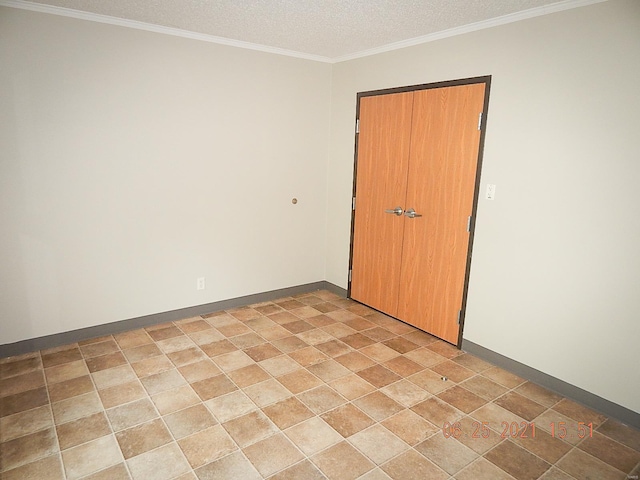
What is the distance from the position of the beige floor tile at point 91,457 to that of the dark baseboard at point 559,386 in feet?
8.55

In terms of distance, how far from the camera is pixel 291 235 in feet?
14.4

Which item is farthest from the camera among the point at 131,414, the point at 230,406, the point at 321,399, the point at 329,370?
the point at 329,370

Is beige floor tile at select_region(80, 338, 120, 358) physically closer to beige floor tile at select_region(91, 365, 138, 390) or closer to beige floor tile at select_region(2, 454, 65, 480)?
beige floor tile at select_region(91, 365, 138, 390)

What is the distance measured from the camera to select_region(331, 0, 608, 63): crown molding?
8.12 feet

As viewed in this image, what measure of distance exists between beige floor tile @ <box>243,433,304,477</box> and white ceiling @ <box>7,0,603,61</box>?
106 inches

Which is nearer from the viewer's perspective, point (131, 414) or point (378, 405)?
point (131, 414)

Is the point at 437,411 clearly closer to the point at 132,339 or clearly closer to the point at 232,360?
the point at 232,360

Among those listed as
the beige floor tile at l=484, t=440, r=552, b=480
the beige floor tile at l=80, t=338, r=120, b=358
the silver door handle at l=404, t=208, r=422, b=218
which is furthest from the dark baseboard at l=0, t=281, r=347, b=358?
the beige floor tile at l=484, t=440, r=552, b=480

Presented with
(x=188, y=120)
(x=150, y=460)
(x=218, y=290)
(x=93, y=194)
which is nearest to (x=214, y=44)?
(x=188, y=120)

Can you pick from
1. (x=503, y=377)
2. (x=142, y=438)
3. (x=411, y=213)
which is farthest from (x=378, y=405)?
(x=411, y=213)

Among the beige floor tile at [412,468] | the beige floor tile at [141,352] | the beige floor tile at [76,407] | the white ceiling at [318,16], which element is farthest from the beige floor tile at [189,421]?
the white ceiling at [318,16]

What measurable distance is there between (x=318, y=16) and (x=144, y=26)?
1420mm

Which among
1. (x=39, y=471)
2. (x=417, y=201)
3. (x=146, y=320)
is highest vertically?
(x=417, y=201)

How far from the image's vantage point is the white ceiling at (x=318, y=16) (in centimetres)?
261
